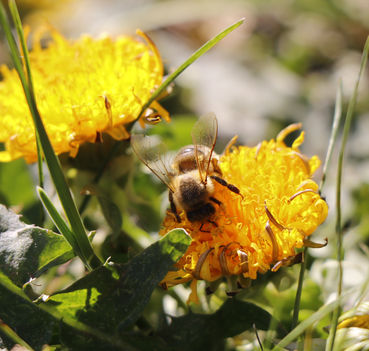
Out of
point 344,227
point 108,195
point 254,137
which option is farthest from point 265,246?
point 254,137

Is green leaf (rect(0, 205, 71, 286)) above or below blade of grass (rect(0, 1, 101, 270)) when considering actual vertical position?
below

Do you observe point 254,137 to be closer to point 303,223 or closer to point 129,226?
Answer: point 129,226

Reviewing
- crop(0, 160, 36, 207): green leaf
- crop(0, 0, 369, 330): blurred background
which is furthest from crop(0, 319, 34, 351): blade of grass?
crop(0, 0, 369, 330): blurred background

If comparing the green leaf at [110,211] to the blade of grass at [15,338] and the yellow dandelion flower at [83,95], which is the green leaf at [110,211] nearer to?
the yellow dandelion flower at [83,95]

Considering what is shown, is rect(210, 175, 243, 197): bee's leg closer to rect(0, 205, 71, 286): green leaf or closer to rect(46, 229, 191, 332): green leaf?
rect(46, 229, 191, 332): green leaf

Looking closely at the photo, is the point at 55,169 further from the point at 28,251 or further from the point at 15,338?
the point at 15,338
